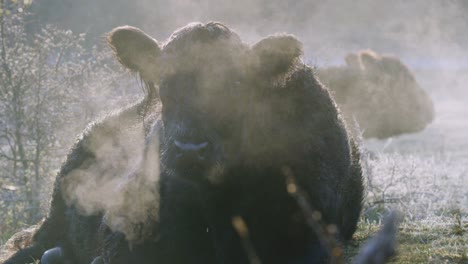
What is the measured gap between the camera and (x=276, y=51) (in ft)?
15.8

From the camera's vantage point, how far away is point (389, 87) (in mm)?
18000

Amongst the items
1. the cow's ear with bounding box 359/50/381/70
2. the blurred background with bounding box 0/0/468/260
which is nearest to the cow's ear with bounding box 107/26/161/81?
the blurred background with bounding box 0/0/468/260

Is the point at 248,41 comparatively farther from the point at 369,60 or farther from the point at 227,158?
the point at 369,60

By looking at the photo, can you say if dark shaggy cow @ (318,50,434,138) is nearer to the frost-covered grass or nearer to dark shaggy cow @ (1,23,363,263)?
the frost-covered grass

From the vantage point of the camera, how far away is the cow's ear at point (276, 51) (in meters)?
4.82

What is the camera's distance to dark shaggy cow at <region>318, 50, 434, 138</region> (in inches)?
662

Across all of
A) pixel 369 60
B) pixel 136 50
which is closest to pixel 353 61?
pixel 369 60

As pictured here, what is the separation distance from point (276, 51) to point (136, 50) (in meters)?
1.15

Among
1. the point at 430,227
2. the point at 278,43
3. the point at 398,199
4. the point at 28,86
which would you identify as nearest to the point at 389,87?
the point at 398,199

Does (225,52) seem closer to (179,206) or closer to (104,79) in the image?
(179,206)

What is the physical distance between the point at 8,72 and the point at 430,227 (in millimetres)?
5460

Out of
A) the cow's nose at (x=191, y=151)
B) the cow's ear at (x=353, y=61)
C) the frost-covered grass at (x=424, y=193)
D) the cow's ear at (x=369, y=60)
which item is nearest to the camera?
the cow's nose at (x=191, y=151)

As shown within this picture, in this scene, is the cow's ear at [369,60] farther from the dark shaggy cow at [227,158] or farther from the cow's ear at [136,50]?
the cow's ear at [136,50]

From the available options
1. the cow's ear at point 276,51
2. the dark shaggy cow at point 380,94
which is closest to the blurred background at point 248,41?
the dark shaggy cow at point 380,94
